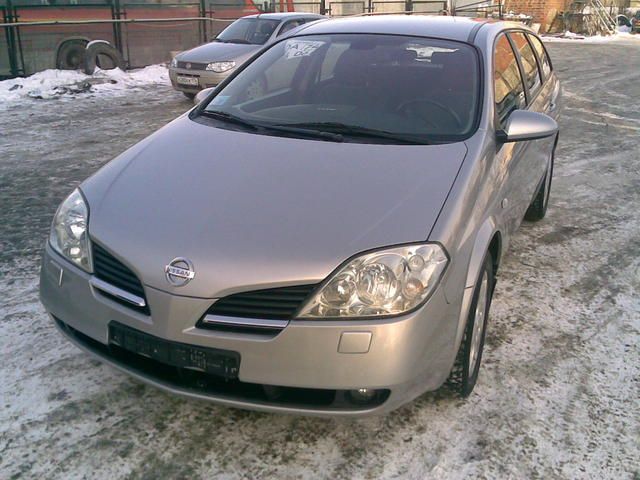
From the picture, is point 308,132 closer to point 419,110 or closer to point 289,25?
point 419,110

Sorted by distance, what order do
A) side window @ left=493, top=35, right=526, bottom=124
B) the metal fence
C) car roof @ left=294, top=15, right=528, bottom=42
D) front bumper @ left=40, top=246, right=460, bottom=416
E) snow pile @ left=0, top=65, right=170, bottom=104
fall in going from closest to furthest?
1. front bumper @ left=40, top=246, right=460, bottom=416
2. side window @ left=493, top=35, right=526, bottom=124
3. car roof @ left=294, top=15, right=528, bottom=42
4. snow pile @ left=0, top=65, right=170, bottom=104
5. the metal fence

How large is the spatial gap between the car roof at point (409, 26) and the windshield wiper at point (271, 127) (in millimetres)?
941

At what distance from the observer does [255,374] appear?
2.23 metres

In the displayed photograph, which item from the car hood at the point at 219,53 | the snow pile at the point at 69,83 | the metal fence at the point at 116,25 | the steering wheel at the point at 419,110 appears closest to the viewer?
the steering wheel at the point at 419,110

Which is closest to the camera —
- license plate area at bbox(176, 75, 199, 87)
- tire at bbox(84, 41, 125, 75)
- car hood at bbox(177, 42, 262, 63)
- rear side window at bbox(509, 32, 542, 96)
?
rear side window at bbox(509, 32, 542, 96)

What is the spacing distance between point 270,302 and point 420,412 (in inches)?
36.9

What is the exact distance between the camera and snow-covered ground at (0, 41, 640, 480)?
2398mm

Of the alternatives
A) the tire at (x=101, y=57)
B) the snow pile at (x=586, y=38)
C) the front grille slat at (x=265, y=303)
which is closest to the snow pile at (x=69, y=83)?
the tire at (x=101, y=57)

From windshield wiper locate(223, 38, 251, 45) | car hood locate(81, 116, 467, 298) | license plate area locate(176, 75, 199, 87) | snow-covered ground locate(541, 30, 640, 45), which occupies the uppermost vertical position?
car hood locate(81, 116, 467, 298)

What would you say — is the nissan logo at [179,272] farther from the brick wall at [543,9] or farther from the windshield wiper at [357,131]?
the brick wall at [543,9]

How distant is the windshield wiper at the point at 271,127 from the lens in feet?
10.2

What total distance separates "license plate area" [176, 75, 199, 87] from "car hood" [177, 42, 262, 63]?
29 cm

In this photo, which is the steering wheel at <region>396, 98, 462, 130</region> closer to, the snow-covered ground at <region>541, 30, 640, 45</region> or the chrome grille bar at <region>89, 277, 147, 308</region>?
the chrome grille bar at <region>89, 277, 147, 308</region>

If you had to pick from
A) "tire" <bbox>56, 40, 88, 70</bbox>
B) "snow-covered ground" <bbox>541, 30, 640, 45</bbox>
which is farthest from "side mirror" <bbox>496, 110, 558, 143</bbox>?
"snow-covered ground" <bbox>541, 30, 640, 45</bbox>
